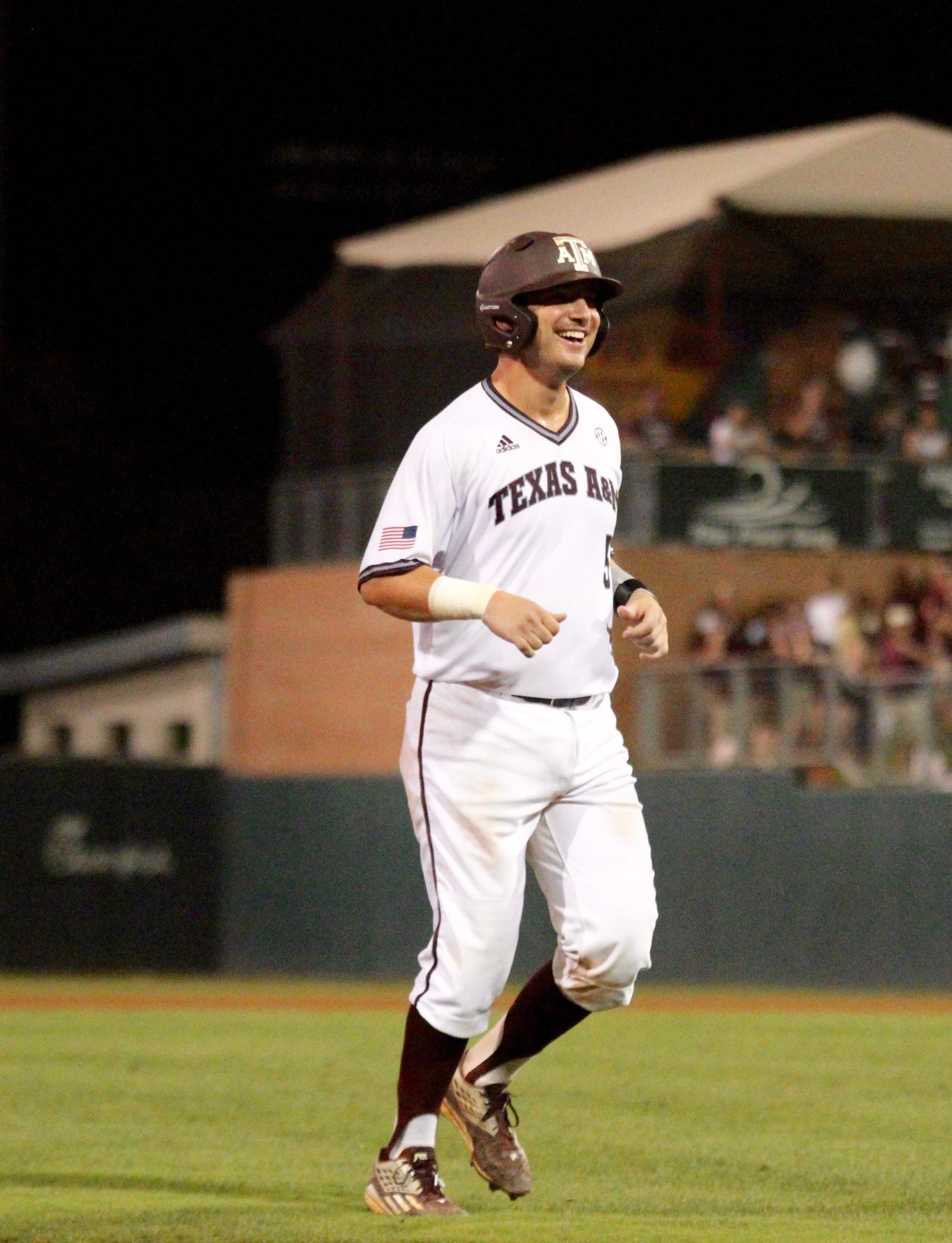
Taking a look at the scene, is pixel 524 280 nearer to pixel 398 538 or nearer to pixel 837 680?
pixel 398 538

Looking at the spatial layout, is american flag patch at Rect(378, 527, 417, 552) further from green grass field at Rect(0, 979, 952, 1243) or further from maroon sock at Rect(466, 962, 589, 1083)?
green grass field at Rect(0, 979, 952, 1243)

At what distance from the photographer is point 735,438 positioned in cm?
2166

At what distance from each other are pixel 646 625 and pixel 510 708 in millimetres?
442

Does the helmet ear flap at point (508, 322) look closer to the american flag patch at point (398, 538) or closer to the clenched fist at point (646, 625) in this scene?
the american flag patch at point (398, 538)

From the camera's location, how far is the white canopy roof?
71.6 ft

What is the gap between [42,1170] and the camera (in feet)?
21.4

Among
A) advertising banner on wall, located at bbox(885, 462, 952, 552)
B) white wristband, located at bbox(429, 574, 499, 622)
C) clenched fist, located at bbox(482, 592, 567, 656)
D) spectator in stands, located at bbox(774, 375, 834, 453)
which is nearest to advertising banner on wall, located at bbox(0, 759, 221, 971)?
spectator in stands, located at bbox(774, 375, 834, 453)

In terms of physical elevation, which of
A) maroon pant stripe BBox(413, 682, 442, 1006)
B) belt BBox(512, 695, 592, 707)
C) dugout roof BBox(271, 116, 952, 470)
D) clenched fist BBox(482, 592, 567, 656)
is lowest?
maroon pant stripe BBox(413, 682, 442, 1006)

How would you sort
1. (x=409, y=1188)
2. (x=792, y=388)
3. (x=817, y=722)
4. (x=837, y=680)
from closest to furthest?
(x=409, y=1188) < (x=837, y=680) < (x=817, y=722) < (x=792, y=388)

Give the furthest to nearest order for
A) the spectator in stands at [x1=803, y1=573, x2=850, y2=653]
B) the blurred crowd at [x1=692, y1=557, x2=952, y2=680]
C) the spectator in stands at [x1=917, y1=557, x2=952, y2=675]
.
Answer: the spectator in stands at [x1=803, y1=573, x2=850, y2=653] < the spectator in stands at [x1=917, y1=557, x2=952, y2=675] < the blurred crowd at [x1=692, y1=557, x2=952, y2=680]

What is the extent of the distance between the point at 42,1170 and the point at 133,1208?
92cm

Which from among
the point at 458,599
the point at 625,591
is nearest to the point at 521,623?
the point at 458,599

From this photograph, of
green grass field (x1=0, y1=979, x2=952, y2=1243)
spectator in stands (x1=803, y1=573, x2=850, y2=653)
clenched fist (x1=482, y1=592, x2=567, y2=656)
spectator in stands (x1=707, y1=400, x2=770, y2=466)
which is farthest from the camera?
spectator in stands (x1=707, y1=400, x2=770, y2=466)

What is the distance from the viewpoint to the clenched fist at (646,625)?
5766 millimetres
